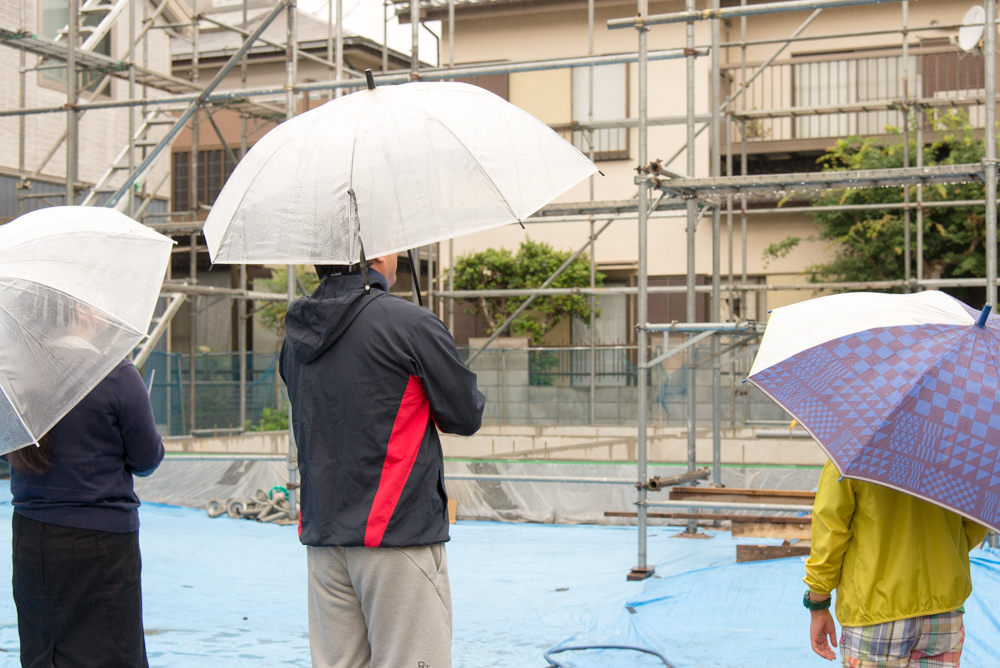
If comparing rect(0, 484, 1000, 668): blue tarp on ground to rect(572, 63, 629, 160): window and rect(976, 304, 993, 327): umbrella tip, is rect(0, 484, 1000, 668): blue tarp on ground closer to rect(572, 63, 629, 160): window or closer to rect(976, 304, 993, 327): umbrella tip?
rect(976, 304, 993, 327): umbrella tip

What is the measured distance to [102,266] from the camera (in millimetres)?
3129

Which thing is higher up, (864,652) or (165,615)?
(864,652)

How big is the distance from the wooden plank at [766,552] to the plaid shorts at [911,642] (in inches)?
133

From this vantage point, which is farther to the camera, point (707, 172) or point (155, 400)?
point (707, 172)

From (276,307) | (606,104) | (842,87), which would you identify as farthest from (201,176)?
(842,87)

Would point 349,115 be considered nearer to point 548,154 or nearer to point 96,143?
point 548,154

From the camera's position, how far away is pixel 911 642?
2.64 meters

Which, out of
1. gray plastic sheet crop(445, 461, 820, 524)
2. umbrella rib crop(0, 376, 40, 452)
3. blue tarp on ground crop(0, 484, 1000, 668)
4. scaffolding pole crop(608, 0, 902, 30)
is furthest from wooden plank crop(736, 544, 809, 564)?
umbrella rib crop(0, 376, 40, 452)

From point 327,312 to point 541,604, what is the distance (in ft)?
12.3

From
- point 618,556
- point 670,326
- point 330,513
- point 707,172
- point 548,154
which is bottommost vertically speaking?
point 618,556

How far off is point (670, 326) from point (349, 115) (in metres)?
4.04

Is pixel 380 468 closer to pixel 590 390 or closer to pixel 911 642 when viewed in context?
pixel 911 642

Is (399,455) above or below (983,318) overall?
below

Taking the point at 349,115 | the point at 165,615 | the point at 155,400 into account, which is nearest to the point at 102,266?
the point at 349,115
